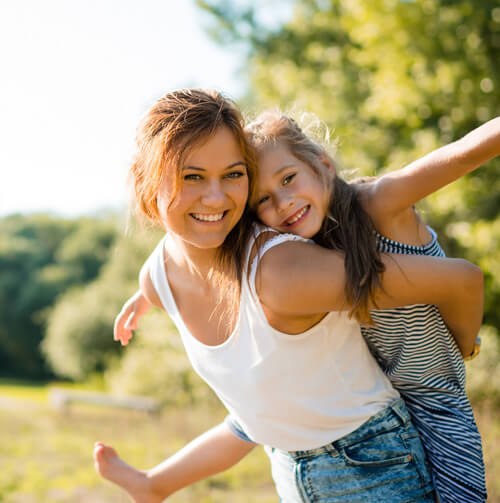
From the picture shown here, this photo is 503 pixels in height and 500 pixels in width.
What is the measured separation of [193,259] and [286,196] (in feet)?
1.35

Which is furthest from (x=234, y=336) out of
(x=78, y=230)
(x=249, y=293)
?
(x=78, y=230)

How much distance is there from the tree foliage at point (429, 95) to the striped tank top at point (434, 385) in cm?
312

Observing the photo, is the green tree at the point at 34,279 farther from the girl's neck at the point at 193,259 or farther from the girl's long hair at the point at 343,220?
the girl's long hair at the point at 343,220

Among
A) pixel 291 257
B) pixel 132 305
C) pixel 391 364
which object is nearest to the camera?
pixel 291 257

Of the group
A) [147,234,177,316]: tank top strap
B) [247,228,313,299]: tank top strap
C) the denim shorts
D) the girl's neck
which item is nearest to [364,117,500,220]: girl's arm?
[247,228,313,299]: tank top strap

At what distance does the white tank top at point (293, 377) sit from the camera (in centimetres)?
175

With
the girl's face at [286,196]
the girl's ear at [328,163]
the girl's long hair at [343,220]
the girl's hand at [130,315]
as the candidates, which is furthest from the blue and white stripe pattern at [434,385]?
the girl's hand at [130,315]

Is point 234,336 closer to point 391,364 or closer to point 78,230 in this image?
point 391,364

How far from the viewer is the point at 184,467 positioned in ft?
7.77

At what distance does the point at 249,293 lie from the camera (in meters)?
1.73

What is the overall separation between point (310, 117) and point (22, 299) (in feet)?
101

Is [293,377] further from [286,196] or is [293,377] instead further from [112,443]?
[112,443]

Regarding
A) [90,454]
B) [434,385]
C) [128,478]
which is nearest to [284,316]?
[434,385]

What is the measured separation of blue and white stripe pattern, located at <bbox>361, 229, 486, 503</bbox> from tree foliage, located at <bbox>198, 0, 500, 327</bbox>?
3.12 metres
